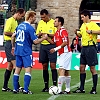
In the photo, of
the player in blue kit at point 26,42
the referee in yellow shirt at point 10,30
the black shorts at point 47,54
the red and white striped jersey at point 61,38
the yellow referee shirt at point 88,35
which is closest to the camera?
the player in blue kit at point 26,42

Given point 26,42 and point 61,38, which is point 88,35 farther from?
point 26,42

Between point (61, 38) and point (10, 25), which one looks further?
point (10, 25)

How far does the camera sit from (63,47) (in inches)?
571

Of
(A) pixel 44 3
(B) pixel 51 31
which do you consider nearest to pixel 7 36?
(B) pixel 51 31

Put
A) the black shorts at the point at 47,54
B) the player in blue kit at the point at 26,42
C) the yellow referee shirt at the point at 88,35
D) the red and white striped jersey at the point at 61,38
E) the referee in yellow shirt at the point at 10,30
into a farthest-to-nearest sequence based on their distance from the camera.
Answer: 1. the black shorts at the point at 47,54
2. the referee in yellow shirt at the point at 10,30
3. the yellow referee shirt at the point at 88,35
4. the red and white striped jersey at the point at 61,38
5. the player in blue kit at the point at 26,42

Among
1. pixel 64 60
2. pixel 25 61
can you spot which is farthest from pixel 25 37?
pixel 64 60

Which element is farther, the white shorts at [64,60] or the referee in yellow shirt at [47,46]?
the referee in yellow shirt at [47,46]

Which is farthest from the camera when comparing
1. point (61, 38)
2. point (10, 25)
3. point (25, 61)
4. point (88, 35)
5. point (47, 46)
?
point (47, 46)

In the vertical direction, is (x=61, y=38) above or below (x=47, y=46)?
above

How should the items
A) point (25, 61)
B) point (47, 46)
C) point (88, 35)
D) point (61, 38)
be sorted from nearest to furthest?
point (25, 61)
point (61, 38)
point (88, 35)
point (47, 46)

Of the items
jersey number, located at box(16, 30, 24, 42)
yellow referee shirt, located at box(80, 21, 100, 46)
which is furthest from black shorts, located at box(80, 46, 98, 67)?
jersey number, located at box(16, 30, 24, 42)

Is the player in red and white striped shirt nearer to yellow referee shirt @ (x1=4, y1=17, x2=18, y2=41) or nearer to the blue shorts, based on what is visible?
the blue shorts

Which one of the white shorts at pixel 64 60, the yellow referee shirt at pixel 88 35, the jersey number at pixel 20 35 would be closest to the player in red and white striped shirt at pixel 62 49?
the white shorts at pixel 64 60

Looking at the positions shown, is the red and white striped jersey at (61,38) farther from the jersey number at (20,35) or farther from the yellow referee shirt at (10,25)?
the yellow referee shirt at (10,25)
